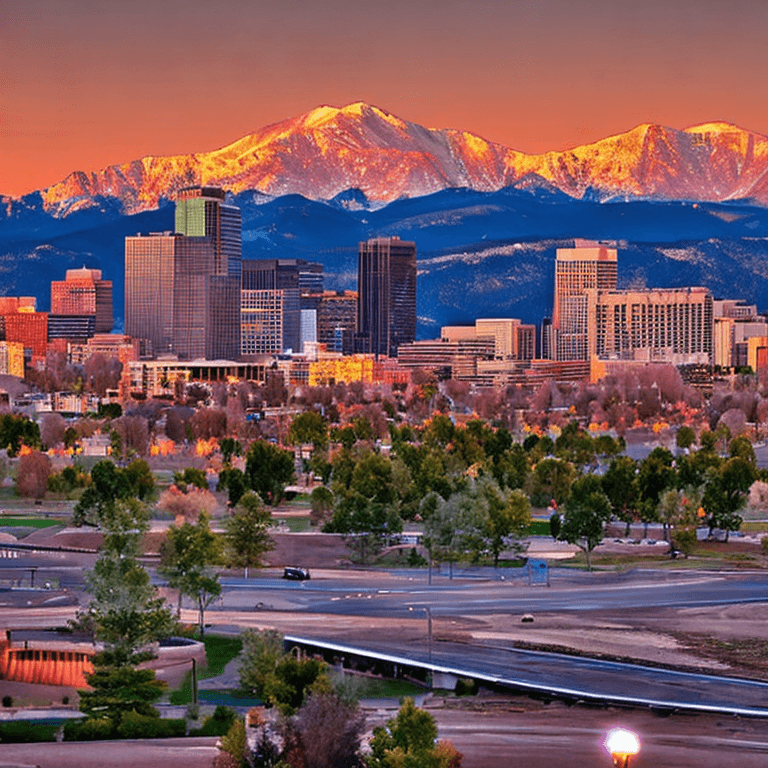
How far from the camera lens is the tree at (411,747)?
137 ft

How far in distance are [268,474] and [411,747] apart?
75120 millimetres

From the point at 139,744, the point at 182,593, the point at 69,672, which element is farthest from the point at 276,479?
the point at 139,744

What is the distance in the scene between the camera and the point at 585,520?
9100 cm

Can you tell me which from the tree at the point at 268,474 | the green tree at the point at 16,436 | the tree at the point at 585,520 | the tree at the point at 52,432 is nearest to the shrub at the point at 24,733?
the tree at the point at 585,520

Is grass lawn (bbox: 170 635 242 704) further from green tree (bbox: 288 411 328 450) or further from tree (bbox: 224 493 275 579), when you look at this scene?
green tree (bbox: 288 411 328 450)

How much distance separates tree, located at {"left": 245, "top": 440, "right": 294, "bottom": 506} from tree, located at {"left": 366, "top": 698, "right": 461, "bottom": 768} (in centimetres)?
7336

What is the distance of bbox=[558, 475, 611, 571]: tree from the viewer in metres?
90.9

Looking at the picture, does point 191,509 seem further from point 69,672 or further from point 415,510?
point 69,672

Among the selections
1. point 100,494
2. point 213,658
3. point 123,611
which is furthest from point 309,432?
point 123,611

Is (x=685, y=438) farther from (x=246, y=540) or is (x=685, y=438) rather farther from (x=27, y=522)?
(x=246, y=540)

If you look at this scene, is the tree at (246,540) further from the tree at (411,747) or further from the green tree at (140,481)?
the tree at (411,747)

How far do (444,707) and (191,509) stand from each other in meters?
54.2

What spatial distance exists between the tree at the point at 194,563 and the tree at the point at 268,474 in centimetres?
3444

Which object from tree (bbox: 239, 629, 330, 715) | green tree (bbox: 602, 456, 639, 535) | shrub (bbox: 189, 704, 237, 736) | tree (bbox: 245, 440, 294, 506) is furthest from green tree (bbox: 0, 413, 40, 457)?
shrub (bbox: 189, 704, 237, 736)
